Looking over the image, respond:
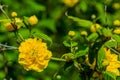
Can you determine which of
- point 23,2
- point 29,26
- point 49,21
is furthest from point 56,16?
point 29,26

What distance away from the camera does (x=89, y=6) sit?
5164mm

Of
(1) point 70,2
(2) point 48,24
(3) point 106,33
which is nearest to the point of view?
(3) point 106,33

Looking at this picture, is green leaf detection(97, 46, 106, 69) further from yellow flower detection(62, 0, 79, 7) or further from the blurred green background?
yellow flower detection(62, 0, 79, 7)

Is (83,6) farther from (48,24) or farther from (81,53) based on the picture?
(81,53)

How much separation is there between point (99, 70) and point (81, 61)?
0.13 meters

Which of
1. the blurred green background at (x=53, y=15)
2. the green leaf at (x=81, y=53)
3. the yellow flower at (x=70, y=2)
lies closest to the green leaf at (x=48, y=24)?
the blurred green background at (x=53, y=15)

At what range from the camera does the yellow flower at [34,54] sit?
2467 mm

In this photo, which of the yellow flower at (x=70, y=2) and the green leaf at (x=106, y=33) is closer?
the green leaf at (x=106, y=33)

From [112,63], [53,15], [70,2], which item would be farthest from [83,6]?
[112,63]

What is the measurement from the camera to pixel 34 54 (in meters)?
2.50

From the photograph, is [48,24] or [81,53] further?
[48,24]

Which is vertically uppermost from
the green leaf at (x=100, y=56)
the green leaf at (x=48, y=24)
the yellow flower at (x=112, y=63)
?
the green leaf at (x=100, y=56)

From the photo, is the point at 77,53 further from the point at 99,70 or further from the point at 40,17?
the point at 40,17

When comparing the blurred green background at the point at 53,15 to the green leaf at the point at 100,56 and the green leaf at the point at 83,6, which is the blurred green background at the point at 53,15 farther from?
the green leaf at the point at 100,56
